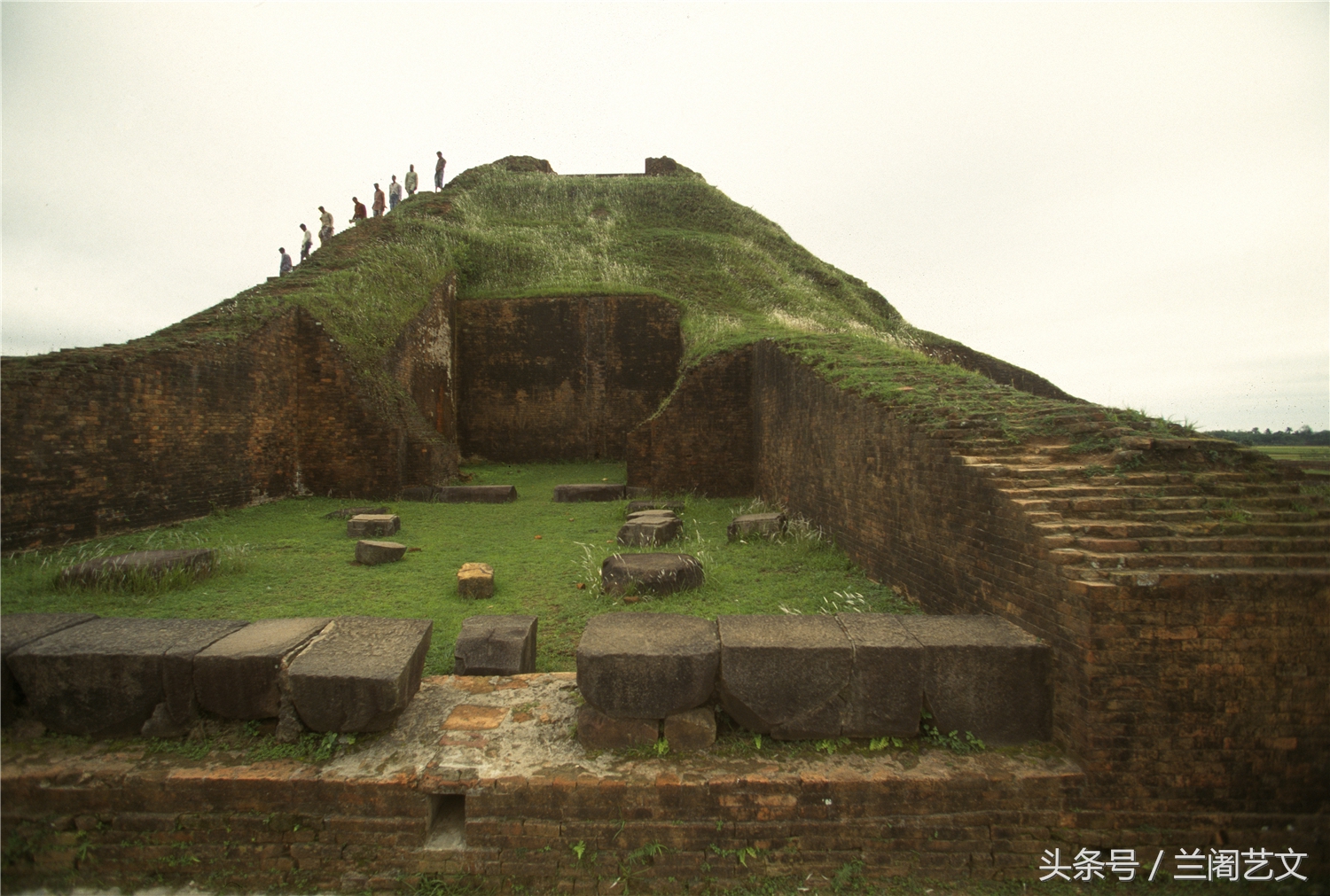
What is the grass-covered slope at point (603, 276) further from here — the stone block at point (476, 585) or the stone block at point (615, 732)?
the stone block at point (476, 585)

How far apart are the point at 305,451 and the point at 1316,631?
12.0 m

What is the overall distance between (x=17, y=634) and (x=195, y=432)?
6425 millimetres

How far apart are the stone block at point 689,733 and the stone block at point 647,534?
414 centimetres

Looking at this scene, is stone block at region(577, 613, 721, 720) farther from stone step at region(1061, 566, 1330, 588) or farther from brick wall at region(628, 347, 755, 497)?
brick wall at region(628, 347, 755, 497)

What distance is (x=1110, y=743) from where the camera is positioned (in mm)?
2748

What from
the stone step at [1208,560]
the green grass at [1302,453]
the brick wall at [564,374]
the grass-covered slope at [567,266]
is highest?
the grass-covered slope at [567,266]

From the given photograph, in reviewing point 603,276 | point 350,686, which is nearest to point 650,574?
point 350,686

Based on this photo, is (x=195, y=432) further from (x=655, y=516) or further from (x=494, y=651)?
(x=494, y=651)

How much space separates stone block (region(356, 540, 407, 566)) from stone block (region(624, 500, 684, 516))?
3.37 m

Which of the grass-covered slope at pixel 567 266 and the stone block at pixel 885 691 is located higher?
the grass-covered slope at pixel 567 266

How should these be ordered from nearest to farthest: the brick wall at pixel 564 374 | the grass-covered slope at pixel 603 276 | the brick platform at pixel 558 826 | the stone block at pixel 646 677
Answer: the brick platform at pixel 558 826, the stone block at pixel 646 677, the grass-covered slope at pixel 603 276, the brick wall at pixel 564 374

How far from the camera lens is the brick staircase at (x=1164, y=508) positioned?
2.84 m

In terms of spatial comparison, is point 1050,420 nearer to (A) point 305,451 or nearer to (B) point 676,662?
(B) point 676,662

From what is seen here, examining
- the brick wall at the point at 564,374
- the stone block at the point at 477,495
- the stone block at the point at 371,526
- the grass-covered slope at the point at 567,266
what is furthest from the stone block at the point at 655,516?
the brick wall at the point at 564,374
